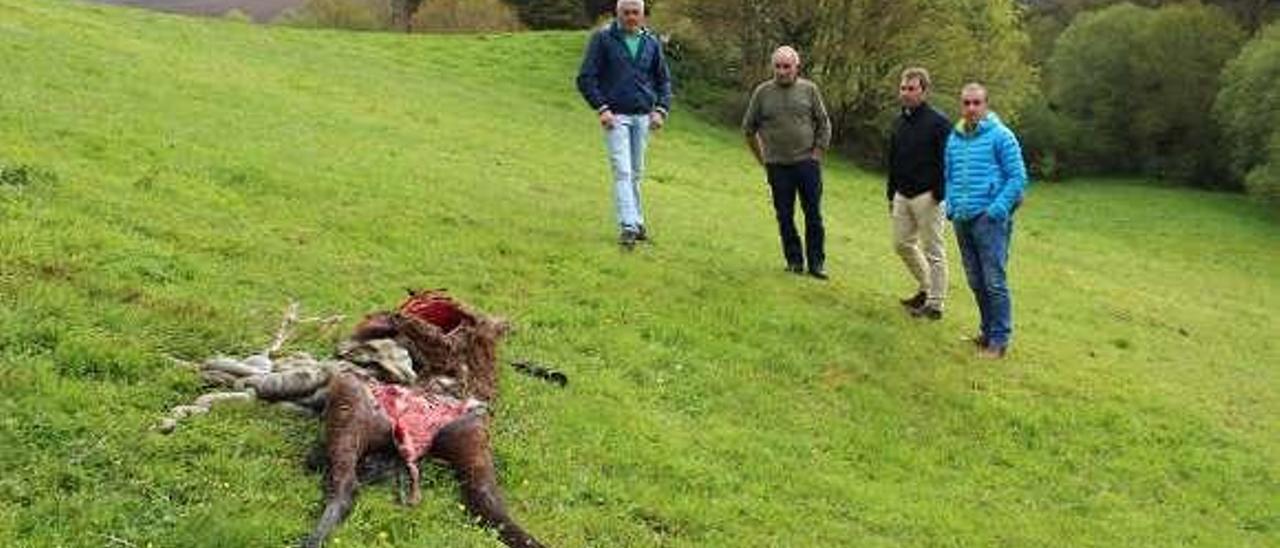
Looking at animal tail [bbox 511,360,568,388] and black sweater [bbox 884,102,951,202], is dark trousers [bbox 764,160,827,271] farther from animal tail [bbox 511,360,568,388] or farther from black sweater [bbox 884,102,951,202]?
animal tail [bbox 511,360,568,388]

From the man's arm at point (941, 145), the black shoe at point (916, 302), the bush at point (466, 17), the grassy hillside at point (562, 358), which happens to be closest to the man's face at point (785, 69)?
the man's arm at point (941, 145)

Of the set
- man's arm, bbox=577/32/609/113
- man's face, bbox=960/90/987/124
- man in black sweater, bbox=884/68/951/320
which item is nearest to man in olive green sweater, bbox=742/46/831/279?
man in black sweater, bbox=884/68/951/320

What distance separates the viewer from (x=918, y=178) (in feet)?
48.9

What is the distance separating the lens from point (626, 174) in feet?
51.3

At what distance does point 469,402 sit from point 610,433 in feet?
4.77

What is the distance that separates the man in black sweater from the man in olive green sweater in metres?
0.96

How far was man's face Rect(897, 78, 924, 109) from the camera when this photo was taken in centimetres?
1452

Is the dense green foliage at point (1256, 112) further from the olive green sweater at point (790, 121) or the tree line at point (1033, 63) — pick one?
the olive green sweater at point (790, 121)

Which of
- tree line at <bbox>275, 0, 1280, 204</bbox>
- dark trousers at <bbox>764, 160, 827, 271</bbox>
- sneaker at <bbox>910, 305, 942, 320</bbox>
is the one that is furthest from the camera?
tree line at <bbox>275, 0, 1280, 204</bbox>

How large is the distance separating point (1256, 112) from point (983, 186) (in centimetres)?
4431

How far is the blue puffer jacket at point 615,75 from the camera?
15508mm

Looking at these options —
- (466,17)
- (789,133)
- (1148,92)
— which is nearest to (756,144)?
(789,133)

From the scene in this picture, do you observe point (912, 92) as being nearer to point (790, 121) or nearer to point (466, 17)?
point (790, 121)

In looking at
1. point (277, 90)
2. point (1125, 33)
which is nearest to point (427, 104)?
point (277, 90)
